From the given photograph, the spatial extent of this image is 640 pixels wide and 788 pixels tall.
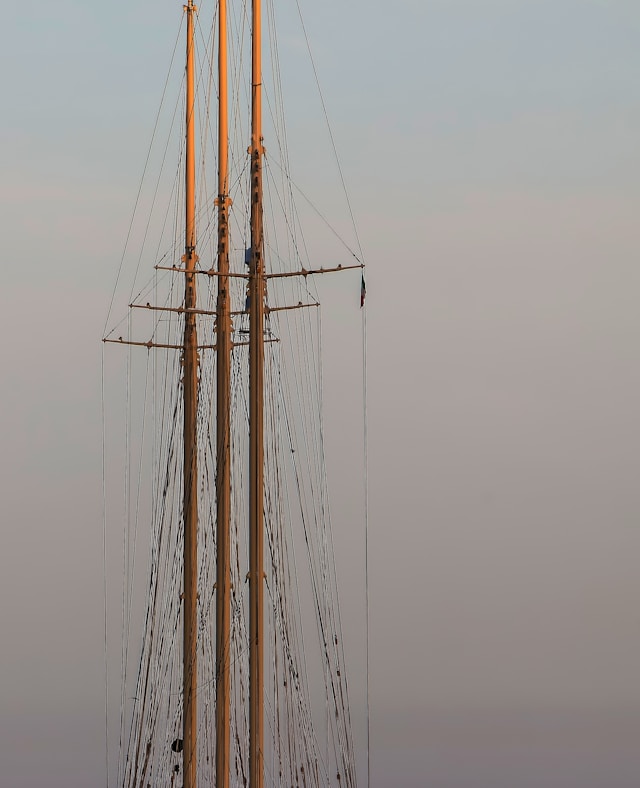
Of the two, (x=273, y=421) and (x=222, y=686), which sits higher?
(x=273, y=421)

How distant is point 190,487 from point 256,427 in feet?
26.5

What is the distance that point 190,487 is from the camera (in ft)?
235

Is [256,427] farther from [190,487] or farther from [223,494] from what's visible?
[190,487]

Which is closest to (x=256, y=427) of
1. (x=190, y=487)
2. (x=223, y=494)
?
(x=223, y=494)

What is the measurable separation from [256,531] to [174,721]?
10.6 m

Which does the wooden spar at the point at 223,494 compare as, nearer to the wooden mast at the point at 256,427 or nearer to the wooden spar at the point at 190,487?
the wooden mast at the point at 256,427

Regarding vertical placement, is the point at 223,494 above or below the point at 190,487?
below

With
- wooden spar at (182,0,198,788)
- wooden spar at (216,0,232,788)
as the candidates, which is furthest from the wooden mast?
wooden spar at (182,0,198,788)

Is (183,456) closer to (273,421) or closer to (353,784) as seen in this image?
(273,421)

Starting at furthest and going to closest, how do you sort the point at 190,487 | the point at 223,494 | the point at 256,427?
the point at 190,487, the point at 223,494, the point at 256,427

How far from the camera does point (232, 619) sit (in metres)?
66.8

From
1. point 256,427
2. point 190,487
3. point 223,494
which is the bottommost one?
point 223,494

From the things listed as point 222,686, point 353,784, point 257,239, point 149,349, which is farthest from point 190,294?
point 353,784

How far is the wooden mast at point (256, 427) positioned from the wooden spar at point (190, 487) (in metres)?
5.08
